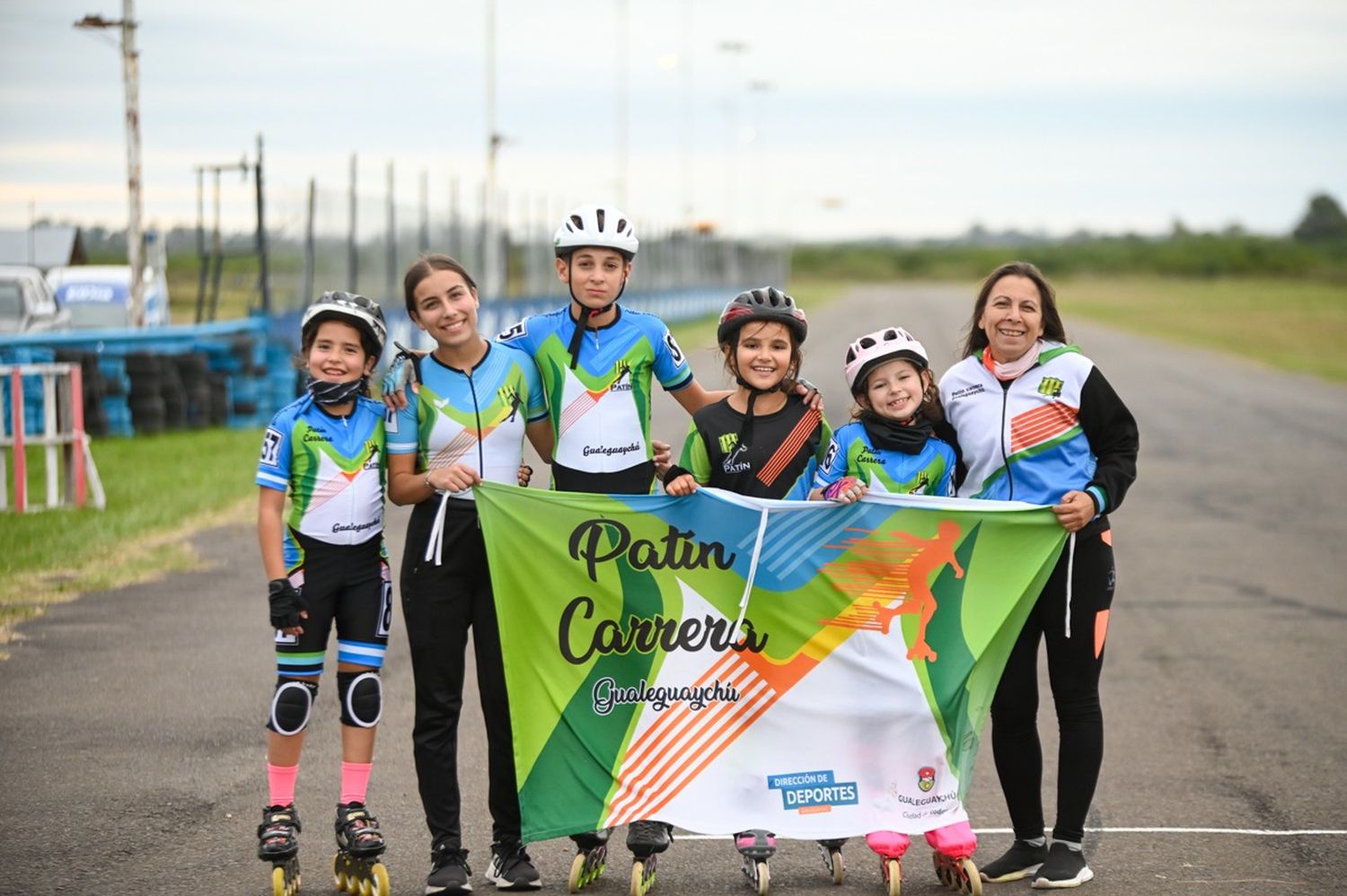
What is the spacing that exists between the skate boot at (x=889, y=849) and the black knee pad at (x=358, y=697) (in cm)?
183

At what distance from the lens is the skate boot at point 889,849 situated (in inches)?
217

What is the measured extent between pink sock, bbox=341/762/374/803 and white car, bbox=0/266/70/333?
20.7m

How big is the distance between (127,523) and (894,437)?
30.1 ft

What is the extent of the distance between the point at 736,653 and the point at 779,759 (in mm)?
416

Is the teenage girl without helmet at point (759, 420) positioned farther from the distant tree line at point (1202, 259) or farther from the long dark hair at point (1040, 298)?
the distant tree line at point (1202, 259)

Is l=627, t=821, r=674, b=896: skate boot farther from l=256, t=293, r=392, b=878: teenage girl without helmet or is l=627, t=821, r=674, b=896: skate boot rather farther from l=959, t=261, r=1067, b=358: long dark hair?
l=959, t=261, r=1067, b=358: long dark hair

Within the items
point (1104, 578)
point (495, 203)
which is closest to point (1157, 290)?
point (495, 203)

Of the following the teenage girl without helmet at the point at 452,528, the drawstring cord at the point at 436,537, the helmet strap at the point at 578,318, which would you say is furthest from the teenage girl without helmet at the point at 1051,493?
the drawstring cord at the point at 436,537

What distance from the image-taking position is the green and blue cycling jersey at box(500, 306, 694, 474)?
19.3 feet

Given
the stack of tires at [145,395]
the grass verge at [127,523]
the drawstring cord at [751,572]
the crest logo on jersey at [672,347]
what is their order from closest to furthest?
the drawstring cord at [751,572] < the crest logo on jersey at [672,347] < the grass verge at [127,523] < the stack of tires at [145,395]

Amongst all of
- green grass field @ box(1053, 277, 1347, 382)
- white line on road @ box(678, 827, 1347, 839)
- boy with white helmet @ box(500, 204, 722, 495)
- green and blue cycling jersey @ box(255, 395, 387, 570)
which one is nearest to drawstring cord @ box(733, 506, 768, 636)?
boy with white helmet @ box(500, 204, 722, 495)

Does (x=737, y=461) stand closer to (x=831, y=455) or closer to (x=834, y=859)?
(x=831, y=455)

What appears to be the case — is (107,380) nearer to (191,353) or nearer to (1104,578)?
(191,353)

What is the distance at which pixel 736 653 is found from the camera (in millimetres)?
5824
